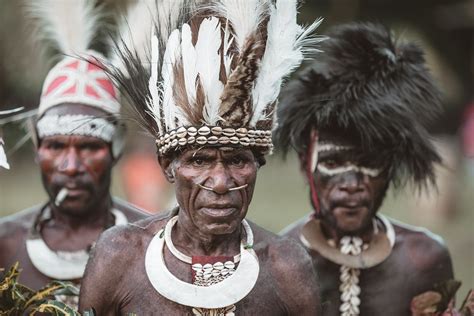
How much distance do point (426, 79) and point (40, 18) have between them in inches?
89.0

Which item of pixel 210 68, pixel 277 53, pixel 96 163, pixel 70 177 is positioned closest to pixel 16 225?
pixel 70 177

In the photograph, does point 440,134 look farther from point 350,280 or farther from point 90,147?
point 90,147

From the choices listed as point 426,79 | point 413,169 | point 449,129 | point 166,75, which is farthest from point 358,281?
point 449,129

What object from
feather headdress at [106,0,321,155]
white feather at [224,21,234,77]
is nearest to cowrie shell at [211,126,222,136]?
feather headdress at [106,0,321,155]

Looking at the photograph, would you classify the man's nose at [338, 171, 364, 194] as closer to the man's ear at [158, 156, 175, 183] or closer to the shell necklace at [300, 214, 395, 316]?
the shell necklace at [300, 214, 395, 316]

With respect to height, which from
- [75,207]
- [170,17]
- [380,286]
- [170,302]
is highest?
[170,17]

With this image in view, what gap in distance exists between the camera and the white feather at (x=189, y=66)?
4.12 m

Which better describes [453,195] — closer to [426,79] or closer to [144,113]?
[426,79]

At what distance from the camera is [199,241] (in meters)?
4.31

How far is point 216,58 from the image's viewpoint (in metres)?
4.12

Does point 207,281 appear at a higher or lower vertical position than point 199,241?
lower

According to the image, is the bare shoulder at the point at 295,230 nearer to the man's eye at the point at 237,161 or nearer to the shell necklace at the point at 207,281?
the shell necklace at the point at 207,281

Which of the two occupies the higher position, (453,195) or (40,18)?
(40,18)

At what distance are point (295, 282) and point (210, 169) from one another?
0.61 metres
